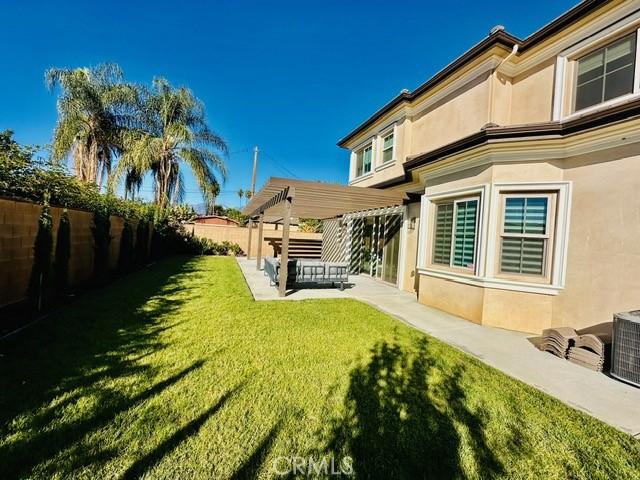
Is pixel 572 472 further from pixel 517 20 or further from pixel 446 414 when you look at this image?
pixel 517 20

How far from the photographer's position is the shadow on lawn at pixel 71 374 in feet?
8.27

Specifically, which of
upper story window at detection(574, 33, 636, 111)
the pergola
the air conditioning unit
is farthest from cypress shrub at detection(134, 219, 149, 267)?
upper story window at detection(574, 33, 636, 111)

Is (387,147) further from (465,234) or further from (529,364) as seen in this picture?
(529,364)

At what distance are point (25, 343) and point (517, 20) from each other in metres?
A: 15.1

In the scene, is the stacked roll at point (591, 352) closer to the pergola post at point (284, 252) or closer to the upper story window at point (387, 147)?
the pergola post at point (284, 252)

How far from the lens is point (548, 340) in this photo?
5.59 meters

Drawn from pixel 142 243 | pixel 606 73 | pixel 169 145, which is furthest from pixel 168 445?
pixel 169 145

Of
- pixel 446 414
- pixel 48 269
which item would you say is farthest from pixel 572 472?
pixel 48 269

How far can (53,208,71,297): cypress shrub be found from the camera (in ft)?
22.4

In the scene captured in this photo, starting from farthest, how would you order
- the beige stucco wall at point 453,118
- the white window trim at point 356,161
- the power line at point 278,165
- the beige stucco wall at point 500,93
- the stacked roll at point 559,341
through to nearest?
the power line at point 278,165
the white window trim at point 356,161
the beige stucco wall at point 453,118
the beige stucco wall at point 500,93
the stacked roll at point 559,341

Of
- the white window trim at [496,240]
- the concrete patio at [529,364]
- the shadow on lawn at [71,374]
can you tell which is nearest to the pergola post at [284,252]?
the concrete patio at [529,364]

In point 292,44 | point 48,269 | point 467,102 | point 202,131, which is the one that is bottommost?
point 48,269

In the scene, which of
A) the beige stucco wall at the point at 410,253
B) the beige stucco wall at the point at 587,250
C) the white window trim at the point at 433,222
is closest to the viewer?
the beige stucco wall at the point at 587,250

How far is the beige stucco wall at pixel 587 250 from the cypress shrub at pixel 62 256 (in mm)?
9833
